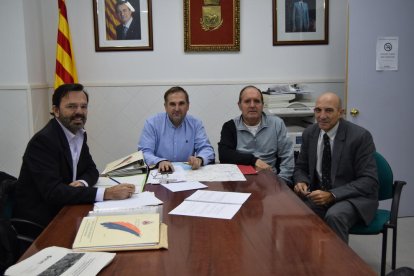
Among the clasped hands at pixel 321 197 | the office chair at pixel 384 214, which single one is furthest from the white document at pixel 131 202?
the office chair at pixel 384 214

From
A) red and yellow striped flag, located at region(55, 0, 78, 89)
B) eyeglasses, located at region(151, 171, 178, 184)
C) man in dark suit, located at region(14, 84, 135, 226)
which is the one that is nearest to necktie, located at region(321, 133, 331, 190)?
→ eyeglasses, located at region(151, 171, 178, 184)

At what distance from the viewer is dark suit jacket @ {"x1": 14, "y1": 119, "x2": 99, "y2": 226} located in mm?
1722

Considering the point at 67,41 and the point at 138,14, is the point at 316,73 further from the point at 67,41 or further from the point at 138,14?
the point at 67,41

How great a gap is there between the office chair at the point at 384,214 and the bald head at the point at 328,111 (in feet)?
1.18

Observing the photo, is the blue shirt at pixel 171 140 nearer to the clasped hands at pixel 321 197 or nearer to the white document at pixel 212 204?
the clasped hands at pixel 321 197

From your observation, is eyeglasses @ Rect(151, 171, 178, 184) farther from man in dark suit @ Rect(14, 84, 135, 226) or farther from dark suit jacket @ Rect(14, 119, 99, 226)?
dark suit jacket @ Rect(14, 119, 99, 226)

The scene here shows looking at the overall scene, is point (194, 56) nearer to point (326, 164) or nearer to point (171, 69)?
point (171, 69)

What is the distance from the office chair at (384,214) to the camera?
2.18 metres

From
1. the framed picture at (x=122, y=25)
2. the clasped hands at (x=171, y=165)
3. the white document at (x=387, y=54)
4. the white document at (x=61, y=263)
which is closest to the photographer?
the white document at (x=61, y=263)

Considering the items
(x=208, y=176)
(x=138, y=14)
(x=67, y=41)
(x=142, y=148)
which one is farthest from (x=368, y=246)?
(x=67, y=41)

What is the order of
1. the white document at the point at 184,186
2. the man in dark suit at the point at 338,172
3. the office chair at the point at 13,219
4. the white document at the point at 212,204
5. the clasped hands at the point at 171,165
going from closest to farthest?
the white document at the point at 212,204 < the office chair at the point at 13,219 < the white document at the point at 184,186 < the man in dark suit at the point at 338,172 < the clasped hands at the point at 171,165

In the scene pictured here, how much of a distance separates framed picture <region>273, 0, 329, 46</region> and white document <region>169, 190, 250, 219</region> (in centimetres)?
226

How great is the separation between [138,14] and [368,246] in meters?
2.75

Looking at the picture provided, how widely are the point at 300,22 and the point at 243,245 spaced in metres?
2.90
